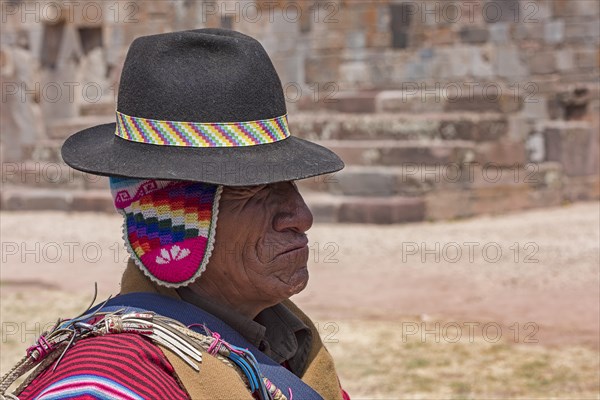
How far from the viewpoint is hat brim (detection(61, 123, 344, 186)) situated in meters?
2.47

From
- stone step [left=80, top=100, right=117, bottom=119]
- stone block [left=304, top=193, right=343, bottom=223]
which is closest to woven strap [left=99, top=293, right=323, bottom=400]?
stone block [left=304, top=193, right=343, bottom=223]

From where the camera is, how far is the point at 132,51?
2.69 metres

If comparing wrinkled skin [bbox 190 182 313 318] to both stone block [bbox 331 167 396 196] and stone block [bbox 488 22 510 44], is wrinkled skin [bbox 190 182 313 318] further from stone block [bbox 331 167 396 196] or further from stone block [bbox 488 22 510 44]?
stone block [bbox 488 22 510 44]

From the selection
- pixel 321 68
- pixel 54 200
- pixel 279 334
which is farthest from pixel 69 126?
pixel 279 334

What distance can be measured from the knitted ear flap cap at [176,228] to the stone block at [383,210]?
31.8 ft

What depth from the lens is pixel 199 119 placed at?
8.39 ft

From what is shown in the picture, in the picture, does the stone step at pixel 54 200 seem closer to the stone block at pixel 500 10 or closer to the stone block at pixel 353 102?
the stone block at pixel 353 102

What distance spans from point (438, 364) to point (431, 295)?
2183mm

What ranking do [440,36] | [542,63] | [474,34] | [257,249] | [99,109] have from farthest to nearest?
[99,109] → [440,36] → [474,34] → [542,63] → [257,249]

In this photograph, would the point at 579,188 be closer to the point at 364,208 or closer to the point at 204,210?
the point at 364,208

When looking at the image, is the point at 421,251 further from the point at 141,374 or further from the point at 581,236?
the point at 141,374

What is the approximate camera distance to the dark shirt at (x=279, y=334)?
8.75 feet

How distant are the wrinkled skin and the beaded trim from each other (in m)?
0.13

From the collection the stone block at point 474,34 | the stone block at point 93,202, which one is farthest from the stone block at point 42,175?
the stone block at point 474,34
